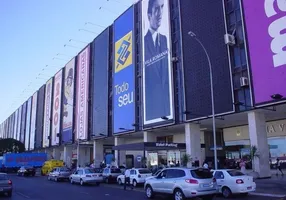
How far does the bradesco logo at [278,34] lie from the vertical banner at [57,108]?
56.1 m

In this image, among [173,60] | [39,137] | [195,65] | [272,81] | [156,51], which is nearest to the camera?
[272,81]

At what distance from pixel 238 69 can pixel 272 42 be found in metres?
4.26

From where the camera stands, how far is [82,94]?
62.8 m

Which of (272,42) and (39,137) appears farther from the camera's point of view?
(39,137)

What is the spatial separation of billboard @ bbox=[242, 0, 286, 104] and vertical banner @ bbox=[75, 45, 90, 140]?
38337mm

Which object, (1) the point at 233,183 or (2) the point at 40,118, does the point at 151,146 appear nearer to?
(1) the point at 233,183

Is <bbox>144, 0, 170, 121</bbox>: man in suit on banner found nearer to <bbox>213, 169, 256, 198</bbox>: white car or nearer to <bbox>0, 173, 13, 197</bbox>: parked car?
<bbox>213, 169, 256, 198</bbox>: white car

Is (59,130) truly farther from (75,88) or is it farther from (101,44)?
(101,44)

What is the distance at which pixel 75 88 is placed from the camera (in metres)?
67.1

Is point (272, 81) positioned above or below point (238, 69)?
below

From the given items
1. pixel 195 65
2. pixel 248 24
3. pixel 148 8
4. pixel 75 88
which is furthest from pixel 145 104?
pixel 75 88

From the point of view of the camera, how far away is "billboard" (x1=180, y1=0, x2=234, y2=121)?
31.0 m

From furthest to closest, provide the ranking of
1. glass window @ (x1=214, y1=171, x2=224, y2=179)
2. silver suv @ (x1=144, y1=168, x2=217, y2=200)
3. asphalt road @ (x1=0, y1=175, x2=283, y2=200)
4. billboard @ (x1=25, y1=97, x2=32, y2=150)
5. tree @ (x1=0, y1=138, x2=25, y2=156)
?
billboard @ (x1=25, y1=97, x2=32, y2=150) → tree @ (x1=0, y1=138, x2=25, y2=156) → asphalt road @ (x1=0, y1=175, x2=283, y2=200) → glass window @ (x1=214, y1=171, x2=224, y2=179) → silver suv @ (x1=144, y1=168, x2=217, y2=200)

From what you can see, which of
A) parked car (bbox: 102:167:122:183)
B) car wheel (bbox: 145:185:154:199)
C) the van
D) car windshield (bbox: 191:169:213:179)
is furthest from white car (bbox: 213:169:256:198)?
the van
